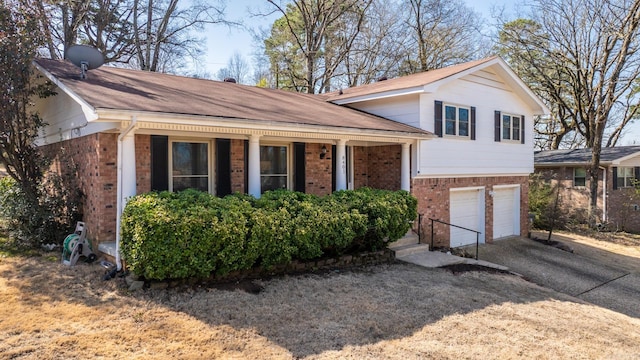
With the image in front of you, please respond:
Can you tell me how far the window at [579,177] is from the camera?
20.2 meters

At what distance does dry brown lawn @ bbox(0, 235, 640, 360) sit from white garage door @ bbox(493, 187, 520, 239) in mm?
7315

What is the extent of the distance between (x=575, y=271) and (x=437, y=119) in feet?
18.3

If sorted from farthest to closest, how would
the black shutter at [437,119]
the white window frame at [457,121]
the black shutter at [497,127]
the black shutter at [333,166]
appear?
1. the black shutter at [497,127]
2. the white window frame at [457,121]
3. the black shutter at [437,119]
4. the black shutter at [333,166]

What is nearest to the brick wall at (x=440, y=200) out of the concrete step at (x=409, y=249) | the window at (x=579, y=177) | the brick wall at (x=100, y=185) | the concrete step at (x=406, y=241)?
the concrete step at (x=406, y=241)

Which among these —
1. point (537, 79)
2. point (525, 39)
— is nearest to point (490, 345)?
point (525, 39)

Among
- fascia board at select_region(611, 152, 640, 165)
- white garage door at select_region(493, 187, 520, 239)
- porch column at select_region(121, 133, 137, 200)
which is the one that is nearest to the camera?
porch column at select_region(121, 133, 137, 200)

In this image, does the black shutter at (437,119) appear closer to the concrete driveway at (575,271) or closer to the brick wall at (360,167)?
the brick wall at (360,167)

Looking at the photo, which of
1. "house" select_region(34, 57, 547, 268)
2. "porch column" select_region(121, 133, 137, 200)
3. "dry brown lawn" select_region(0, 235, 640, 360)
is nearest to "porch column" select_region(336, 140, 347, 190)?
"house" select_region(34, 57, 547, 268)

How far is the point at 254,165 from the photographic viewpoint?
8695 millimetres

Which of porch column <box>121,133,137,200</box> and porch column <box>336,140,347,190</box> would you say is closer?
porch column <box>121,133,137,200</box>

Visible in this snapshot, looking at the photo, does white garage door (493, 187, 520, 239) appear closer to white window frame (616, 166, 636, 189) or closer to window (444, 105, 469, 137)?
window (444, 105, 469, 137)

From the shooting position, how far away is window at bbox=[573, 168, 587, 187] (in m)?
20.2

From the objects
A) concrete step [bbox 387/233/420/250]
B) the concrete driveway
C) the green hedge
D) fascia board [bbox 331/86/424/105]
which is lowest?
the concrete driveway

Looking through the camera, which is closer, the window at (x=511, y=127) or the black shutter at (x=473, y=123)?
the black shutter at (x=473, y=123)
